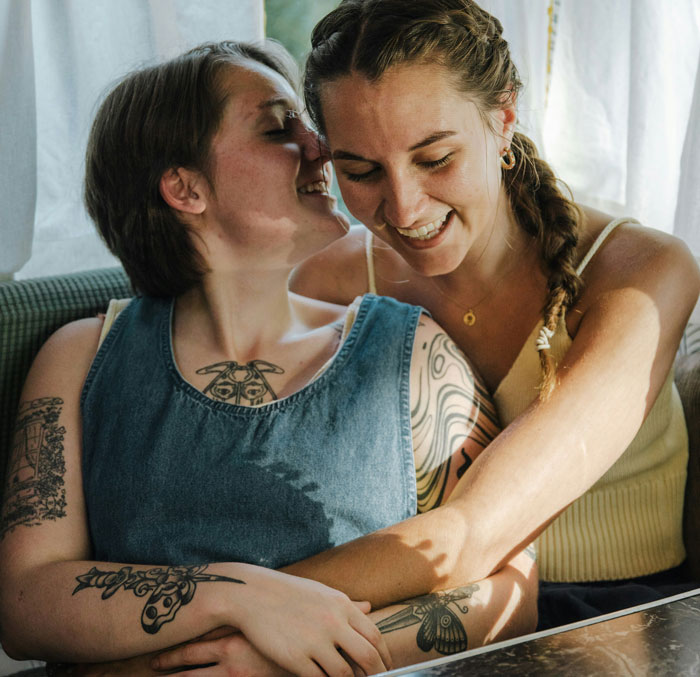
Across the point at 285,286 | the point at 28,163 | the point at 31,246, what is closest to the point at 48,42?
the point at 28,163

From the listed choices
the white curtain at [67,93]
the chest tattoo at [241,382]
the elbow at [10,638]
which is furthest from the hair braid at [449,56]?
the elbow at [10,638]

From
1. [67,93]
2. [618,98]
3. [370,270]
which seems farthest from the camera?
[67,93]

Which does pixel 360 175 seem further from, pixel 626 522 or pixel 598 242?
pixel 626 522

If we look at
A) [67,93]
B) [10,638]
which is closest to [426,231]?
[10,638]

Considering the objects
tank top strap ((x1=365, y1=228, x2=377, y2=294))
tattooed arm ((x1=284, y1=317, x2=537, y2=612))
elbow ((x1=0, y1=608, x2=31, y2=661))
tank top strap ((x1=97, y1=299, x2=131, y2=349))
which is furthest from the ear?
elbow ((x1=0, y1=608, x2=31, y2=661))

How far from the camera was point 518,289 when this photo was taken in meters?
1.51

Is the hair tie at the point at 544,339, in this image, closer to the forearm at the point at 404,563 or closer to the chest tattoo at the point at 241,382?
the forearm at the point at 404,563

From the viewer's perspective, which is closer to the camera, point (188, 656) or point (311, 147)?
point (188, 656)

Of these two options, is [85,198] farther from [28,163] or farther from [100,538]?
[100,538]

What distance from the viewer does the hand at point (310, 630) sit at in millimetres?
1124

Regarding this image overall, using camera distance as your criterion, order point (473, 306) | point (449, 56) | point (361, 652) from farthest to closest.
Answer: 1. point (473, 306)
2. point (449, 56)
3. point (361, 652)

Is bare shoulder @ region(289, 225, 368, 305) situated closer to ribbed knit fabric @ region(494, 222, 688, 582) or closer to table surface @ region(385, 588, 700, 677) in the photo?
ribbed knit fabric @ region(494, 222, 688, 582)

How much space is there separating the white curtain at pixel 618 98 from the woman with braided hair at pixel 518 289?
0.36 meters

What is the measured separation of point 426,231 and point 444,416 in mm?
313
